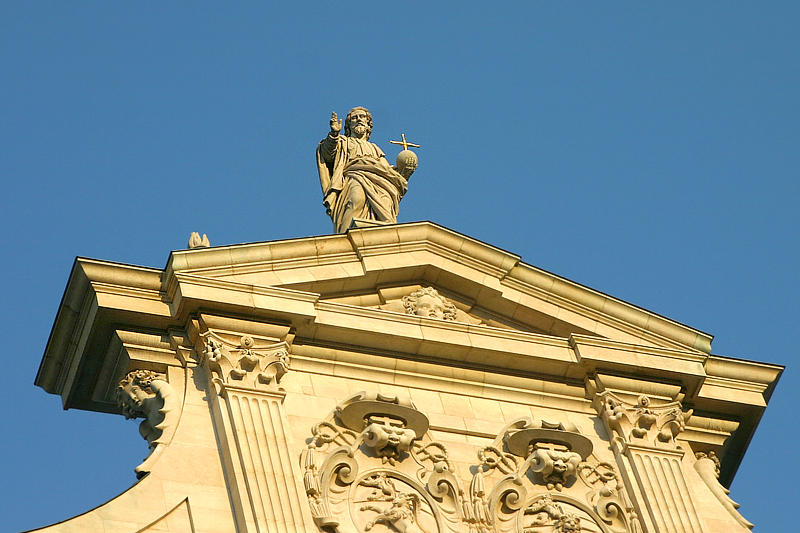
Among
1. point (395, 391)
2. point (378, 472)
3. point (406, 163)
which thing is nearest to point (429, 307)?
point (395, 391)

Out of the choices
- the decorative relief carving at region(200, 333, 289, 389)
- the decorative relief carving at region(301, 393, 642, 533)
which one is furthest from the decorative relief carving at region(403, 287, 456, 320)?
the decorative relief carving at region(200, 333, 289, 389)

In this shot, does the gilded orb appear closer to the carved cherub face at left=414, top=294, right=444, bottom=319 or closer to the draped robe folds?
the draped robe folds

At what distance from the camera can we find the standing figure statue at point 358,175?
25.7 meters

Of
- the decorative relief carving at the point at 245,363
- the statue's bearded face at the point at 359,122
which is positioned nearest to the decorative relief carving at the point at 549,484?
the decorative relief carving at the point at 245,363

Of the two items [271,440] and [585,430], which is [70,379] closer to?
[271,440]

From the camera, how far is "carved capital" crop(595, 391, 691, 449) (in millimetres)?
24031

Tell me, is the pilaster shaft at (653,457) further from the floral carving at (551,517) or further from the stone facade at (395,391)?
the floral carving at (551,517)

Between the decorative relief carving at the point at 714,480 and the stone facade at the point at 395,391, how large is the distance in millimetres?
27

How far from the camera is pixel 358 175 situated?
26.0 metres

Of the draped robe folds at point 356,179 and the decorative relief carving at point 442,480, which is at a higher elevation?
the draped robe folds at point 356,179

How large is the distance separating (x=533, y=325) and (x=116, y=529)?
634 centimetres

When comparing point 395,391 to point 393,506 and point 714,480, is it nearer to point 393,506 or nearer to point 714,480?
point 393,506

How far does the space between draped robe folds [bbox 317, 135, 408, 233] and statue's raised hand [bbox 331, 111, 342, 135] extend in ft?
0.26

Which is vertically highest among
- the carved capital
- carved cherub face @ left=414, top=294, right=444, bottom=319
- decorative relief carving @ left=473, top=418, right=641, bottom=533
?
carved cherub face @ left=414, top=294, right=444, bottom=319
